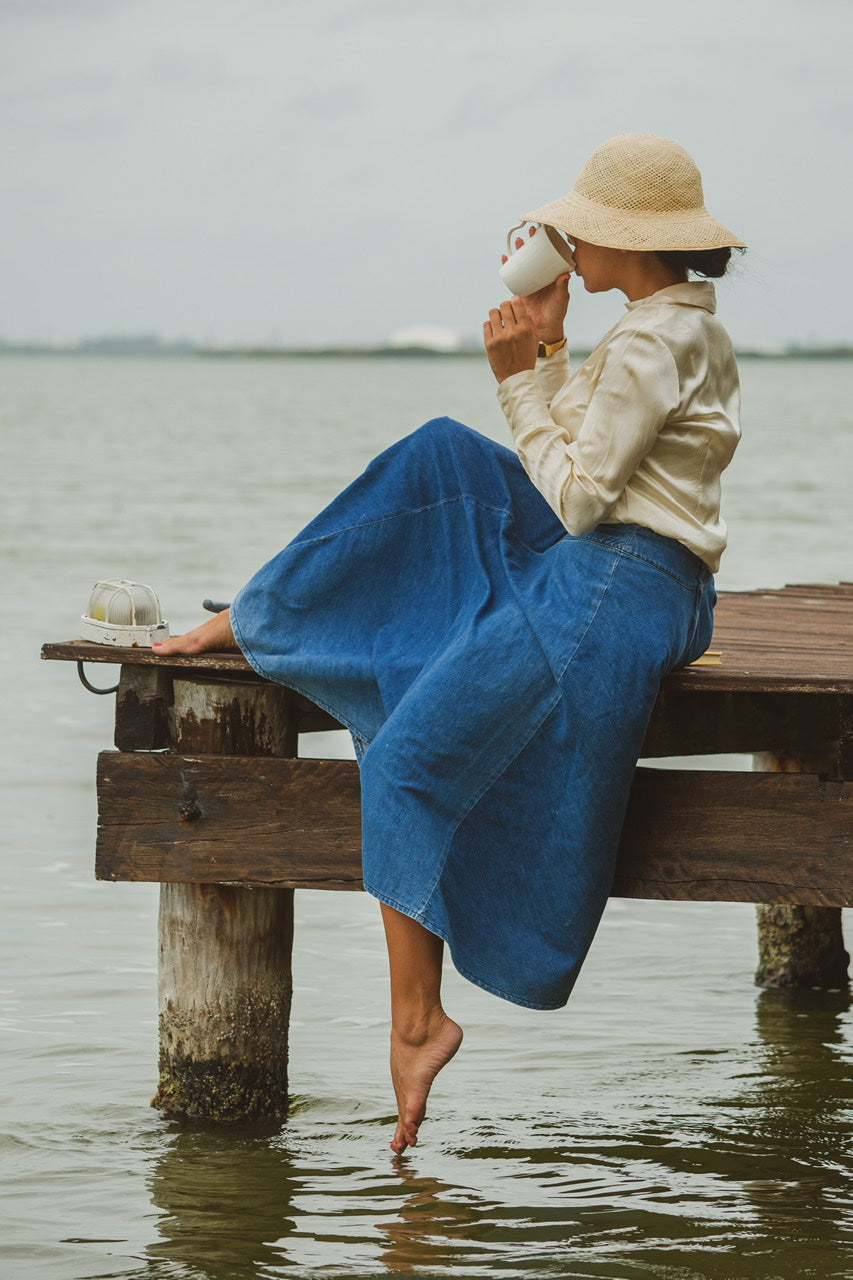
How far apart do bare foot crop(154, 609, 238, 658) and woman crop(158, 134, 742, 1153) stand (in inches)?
7.6

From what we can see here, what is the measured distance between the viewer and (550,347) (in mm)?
4285

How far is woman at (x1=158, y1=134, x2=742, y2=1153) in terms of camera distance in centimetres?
388

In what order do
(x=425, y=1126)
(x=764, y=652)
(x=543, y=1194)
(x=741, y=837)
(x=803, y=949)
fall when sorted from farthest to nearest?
1. (x=803, y=949)
2. (x=425, y=1126)
3. (x=764, y=652)
4. (x=543, y=1194)
5. (x=741, y=837)

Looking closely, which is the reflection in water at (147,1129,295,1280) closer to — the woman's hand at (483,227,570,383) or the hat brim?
Answer: the woman's hand at (483,227,570,383)

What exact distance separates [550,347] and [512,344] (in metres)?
0.29

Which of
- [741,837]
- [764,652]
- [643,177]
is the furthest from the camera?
[764,652]

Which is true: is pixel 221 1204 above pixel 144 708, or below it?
below

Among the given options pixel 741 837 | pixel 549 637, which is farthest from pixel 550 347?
pixel 741 837

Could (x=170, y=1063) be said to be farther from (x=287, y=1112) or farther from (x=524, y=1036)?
(x=524, y=1036)

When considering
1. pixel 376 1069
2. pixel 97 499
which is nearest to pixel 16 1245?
pixel 376 1069

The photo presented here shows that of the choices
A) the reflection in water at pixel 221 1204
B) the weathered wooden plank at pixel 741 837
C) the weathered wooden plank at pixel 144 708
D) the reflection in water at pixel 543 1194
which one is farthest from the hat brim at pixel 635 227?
the reflection in water at pixel 221 1204

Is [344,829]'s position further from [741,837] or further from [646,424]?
[646,424]

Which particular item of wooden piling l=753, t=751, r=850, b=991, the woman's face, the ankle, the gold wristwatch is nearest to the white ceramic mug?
the woman's face

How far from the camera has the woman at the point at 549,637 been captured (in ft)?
12.7
